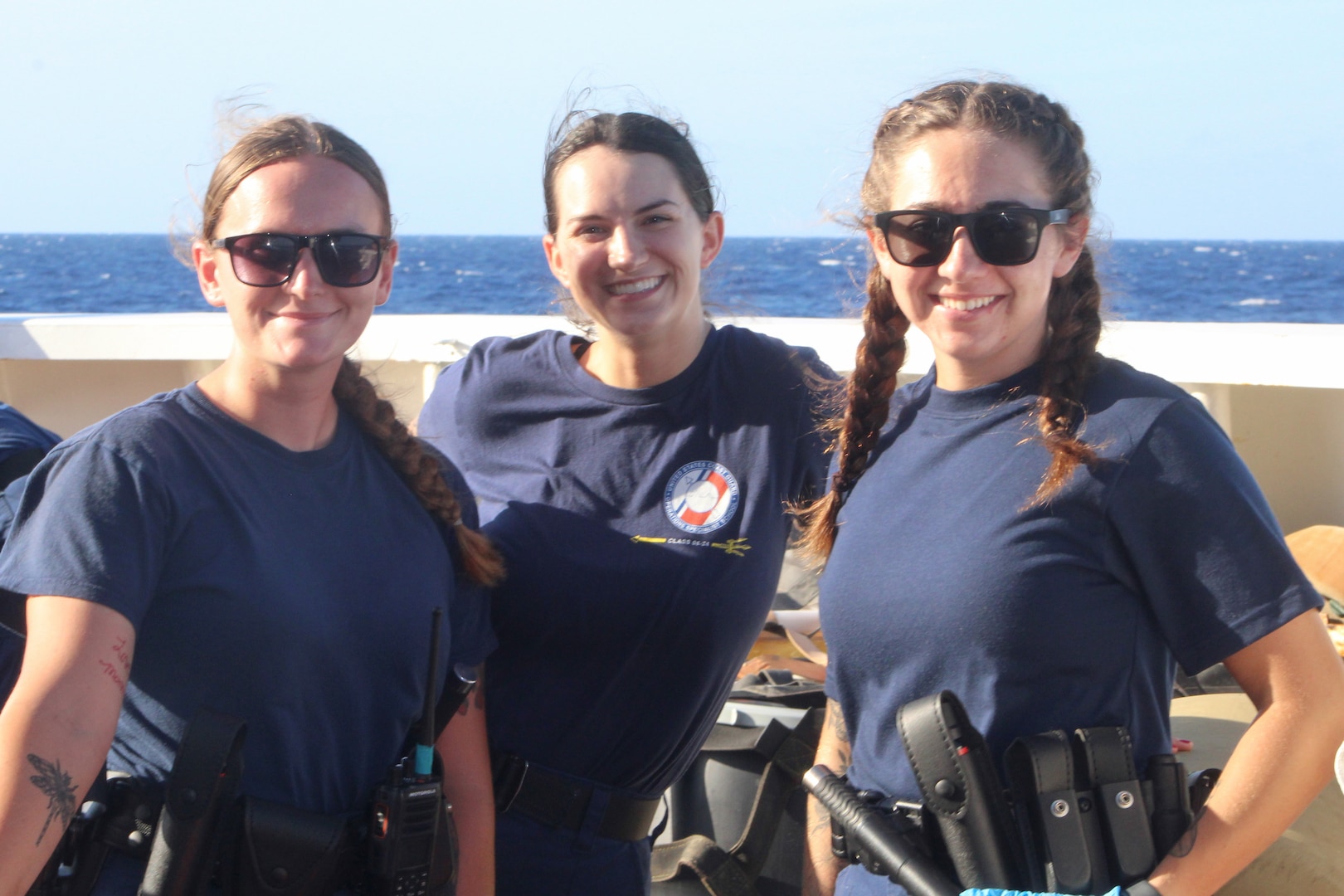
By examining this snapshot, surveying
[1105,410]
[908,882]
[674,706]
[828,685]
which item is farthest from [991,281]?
[674,706]

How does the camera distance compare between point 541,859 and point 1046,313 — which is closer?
point 1046,313

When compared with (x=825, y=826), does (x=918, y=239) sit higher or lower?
higher

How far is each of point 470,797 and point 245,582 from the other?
704 mm

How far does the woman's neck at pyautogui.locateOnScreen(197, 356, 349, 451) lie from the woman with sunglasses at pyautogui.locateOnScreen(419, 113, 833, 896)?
516 millimetres

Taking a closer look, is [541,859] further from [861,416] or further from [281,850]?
[861,416]

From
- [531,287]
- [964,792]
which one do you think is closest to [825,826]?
[964,792]

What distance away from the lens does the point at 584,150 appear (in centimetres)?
258

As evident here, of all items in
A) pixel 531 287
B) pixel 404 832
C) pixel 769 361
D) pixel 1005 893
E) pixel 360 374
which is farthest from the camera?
pixel 531 287

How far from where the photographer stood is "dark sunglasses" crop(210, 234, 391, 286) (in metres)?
2.01

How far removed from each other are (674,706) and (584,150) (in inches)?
45.8

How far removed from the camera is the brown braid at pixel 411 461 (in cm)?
219

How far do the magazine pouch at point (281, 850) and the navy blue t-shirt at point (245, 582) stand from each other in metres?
0.05

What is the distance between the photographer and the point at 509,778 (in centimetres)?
243

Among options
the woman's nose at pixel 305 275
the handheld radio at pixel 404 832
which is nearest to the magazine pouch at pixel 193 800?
the handheld radio at pixel 404 832
